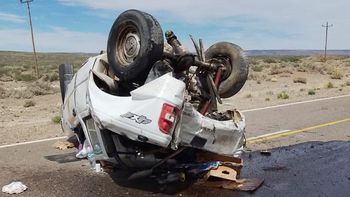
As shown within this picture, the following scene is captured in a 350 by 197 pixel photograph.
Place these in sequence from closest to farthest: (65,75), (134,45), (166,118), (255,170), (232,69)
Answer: (166,118)
(134,45)
(232,69)
(255,170)
(65,75)

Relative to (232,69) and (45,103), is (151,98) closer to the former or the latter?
(232,69)

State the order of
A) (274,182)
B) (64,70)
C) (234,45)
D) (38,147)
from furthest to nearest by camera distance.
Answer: (38,147)
(64,70)
(234,45)
(274,182)

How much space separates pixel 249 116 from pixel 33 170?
7.19m

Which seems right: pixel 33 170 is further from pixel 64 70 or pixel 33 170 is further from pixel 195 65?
pixel 195 65

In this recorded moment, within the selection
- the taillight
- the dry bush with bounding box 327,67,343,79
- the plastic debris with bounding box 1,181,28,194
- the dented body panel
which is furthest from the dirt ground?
the plastic debris with bounding box 1,181,28,194

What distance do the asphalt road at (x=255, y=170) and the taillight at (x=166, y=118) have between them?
3.60 ft

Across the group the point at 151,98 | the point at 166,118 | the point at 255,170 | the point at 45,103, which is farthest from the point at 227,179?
the point at 45,103

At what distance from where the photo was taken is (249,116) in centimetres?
1306

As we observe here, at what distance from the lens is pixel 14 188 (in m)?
5.98

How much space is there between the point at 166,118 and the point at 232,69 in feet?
6.15

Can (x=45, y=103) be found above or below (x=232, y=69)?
below

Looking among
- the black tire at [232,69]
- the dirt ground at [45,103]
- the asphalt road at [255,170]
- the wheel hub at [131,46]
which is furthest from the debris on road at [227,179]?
the wheel hub at [131,46]

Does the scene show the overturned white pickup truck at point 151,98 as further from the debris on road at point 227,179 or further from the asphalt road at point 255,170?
the asphalt road at point 255,170

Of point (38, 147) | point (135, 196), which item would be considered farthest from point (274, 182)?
point (38, 147)
